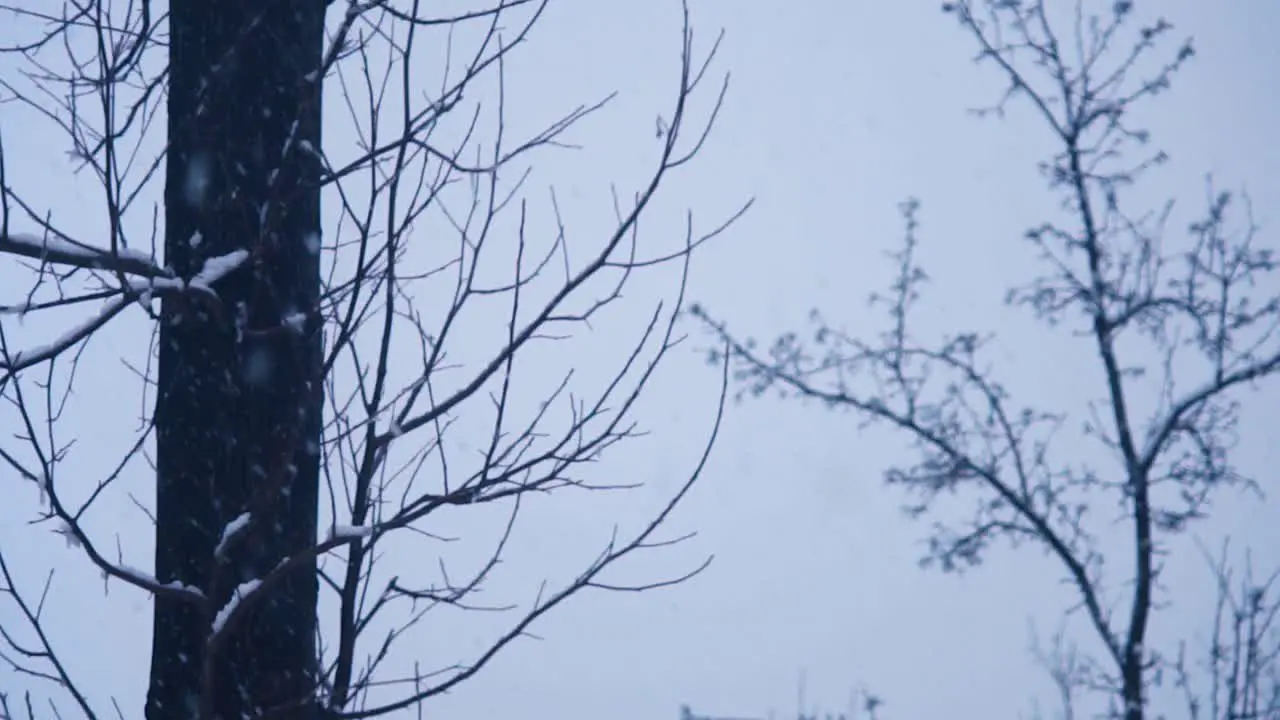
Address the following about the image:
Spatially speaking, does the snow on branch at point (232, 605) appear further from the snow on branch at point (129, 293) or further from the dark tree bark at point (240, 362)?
the snow on branch at point (129, 293)

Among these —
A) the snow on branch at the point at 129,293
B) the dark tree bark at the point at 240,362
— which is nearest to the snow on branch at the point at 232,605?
the dark tree bark at the point at 240,362

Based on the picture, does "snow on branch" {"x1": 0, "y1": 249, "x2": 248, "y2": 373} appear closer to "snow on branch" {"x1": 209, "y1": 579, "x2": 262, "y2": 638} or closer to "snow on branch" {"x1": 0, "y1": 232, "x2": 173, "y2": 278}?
"snow on branch" {"x1": 0, "y1": 232, "x2": 173, "y2": 278}

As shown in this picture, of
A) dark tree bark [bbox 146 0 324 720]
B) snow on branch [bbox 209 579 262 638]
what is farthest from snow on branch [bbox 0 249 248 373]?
snow on branch [bbox 209 579 262 638]

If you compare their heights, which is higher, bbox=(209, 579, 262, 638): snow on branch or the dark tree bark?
the dark tree bark

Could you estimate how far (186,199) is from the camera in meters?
2.66

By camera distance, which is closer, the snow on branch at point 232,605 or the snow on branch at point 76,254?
the snow on branch at point 232,605

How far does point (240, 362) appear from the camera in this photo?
2605 mm

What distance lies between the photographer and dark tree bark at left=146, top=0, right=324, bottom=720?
8.16 ft

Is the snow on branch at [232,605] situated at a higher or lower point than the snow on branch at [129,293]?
lower

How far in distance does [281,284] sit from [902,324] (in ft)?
24.3

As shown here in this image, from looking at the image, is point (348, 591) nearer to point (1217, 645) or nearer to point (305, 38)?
point (305, 38)

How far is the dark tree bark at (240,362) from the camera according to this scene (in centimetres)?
249

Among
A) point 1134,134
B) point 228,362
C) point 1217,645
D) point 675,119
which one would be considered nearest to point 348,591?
point 228,362

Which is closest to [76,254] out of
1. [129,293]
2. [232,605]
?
[129,293]
